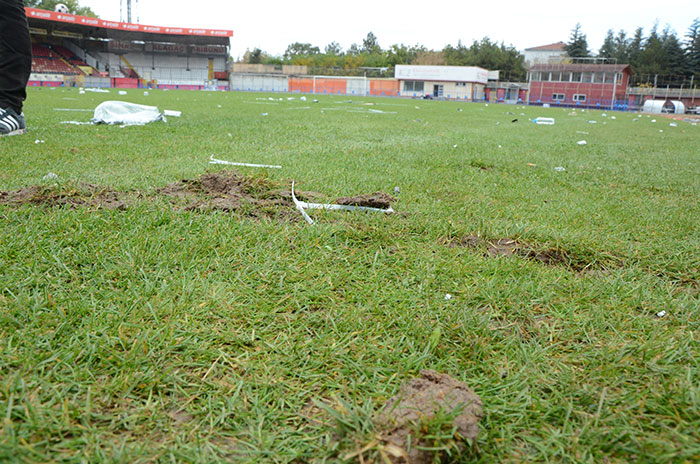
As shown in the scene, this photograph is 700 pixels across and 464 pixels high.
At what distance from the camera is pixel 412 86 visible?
182ft

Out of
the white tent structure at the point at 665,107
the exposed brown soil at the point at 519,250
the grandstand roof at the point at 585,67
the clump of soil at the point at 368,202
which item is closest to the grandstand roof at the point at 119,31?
the grandstand roof at the point at 585,67

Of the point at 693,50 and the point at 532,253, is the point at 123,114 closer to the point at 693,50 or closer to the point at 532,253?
the point at 532,253

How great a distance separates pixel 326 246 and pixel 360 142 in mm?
3805

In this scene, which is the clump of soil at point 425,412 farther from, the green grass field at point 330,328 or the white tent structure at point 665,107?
the white tent structure at point 665,107

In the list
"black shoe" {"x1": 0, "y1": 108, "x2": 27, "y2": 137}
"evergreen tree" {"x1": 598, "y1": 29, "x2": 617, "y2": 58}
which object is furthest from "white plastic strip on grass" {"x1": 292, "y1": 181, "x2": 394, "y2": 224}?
"evergreen tree" {"x1": 598, "y1": 29, "x2": 617, "y2": 58}

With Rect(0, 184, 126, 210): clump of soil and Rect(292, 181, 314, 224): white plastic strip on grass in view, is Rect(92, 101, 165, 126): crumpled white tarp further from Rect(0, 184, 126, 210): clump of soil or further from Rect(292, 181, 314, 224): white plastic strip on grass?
Rect(292, 181, 314, 224): white plastic strip on grass

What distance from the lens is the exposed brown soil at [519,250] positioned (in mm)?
1909

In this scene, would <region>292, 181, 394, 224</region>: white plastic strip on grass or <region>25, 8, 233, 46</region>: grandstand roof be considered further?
<region>25, 8, 233, 46</region>: grandstand roof

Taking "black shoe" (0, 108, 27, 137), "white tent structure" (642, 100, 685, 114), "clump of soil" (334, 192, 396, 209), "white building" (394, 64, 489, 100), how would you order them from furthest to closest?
"white building" (394, 64, 489, 100) < "white tent structure" (642, 100, 685, 114) < "black shoe" (0, 108, 27, 137) < "clump of soil" (334, 192, 396, 209)

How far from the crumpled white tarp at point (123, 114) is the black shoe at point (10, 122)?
1.48m

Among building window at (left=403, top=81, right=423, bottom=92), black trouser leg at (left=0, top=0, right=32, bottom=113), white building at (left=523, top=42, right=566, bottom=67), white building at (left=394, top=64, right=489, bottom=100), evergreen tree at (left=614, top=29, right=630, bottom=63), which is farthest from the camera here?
white building at (left=523, top=42, right=566, bottom=67)

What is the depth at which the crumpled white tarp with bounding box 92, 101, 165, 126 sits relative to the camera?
6.12 m

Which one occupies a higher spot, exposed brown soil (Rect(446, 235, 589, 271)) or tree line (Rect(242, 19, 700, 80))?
tree line (Rect(242, 19, 700, 80))

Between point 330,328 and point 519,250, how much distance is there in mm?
1011
